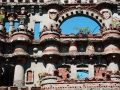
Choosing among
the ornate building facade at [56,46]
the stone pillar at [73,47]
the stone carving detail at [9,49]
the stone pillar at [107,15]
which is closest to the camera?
the ornate building facade at [56,46]

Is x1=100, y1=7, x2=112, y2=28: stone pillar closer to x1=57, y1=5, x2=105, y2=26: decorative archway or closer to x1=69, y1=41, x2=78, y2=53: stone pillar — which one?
x1=57, y1=5, x2=105, y2=26: decorative archway

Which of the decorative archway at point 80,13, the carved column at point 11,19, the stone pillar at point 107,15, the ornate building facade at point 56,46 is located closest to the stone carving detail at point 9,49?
the ornate building facade at point 56,46

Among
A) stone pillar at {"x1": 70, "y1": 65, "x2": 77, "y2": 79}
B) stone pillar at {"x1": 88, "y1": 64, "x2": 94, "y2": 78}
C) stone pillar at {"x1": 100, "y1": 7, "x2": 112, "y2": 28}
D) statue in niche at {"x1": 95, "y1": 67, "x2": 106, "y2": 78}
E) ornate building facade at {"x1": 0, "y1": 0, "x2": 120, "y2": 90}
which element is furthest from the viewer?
stone pillar at {"x1": 100, "y1": 7, "x2": 112, "y2": 28}

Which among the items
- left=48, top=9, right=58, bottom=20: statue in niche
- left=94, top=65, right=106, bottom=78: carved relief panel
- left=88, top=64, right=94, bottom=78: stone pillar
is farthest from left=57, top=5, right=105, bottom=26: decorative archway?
left=88, top=64, right=94, bottom=78: stone pillar

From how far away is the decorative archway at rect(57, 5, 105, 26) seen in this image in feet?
129

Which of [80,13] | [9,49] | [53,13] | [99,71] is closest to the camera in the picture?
[99,71]

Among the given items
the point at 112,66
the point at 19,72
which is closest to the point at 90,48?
the point at 112,66

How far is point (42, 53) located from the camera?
1455 inches

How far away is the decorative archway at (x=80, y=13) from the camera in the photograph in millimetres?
39469

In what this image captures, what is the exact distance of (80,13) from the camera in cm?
3978

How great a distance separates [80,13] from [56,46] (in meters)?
5.92

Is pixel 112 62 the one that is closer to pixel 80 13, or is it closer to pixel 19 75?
pixel 80 13

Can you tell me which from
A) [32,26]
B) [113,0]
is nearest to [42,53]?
[32,26]

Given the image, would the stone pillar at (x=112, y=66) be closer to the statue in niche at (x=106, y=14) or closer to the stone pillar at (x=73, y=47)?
the stone pillar at (x=73, y=47)
